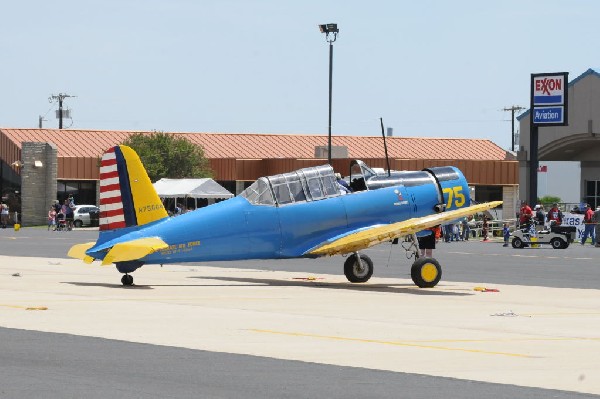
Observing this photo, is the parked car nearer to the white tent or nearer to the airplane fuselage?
the white tent

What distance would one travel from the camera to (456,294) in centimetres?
2369

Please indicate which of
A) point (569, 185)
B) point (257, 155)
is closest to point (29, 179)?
point (257, 155)

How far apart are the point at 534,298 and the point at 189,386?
41.8 ft

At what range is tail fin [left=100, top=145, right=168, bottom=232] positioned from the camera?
23922mm

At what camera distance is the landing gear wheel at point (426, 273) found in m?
25.4

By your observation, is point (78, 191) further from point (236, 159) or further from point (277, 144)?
point (277, 144)

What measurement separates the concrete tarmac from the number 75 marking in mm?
1747

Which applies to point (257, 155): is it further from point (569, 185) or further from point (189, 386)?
point (189, 386)

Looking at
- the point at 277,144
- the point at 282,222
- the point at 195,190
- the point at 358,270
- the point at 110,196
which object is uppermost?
the point at 277,144

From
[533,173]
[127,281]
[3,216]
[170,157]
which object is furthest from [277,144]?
[127,281]

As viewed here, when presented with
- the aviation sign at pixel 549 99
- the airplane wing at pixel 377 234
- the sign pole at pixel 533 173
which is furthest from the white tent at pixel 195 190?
the airplane wing at pixel 377 234

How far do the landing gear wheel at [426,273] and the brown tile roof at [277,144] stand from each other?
70.2 meters

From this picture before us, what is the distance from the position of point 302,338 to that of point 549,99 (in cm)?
4961

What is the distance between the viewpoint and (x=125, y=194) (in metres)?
24.0
